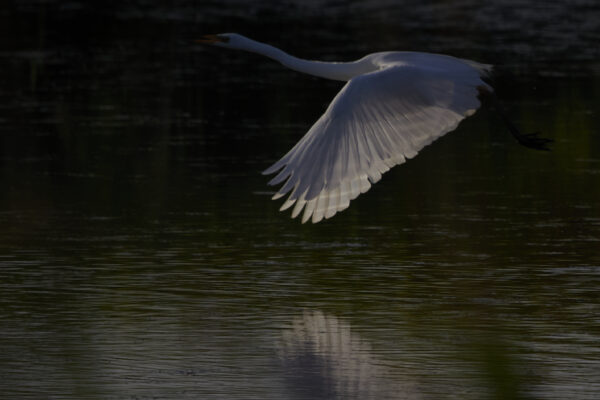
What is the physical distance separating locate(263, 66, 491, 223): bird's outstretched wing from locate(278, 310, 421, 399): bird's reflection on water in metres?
0.71

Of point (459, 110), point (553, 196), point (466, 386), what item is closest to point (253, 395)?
point (466, 386)

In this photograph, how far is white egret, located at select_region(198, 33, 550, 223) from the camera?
22.9 feet

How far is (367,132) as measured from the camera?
7500 mm

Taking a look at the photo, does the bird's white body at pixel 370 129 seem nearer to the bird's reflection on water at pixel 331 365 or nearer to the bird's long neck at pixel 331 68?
the bird's reflection on water at pixel 331 365

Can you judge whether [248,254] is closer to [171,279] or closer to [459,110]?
[171,279]

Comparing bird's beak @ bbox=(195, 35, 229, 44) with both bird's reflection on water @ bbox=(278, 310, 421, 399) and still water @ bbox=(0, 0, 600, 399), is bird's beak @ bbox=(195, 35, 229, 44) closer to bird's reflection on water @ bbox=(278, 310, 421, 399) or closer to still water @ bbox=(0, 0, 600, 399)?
still water @ bbox=(0, 0, 600, 399)

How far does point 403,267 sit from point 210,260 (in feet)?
4.48

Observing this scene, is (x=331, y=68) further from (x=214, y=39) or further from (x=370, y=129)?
(x=370, y=129)

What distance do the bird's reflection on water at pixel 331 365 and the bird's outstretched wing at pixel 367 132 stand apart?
715mm

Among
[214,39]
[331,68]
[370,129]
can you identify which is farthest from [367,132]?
[214,39]

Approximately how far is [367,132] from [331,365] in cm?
120

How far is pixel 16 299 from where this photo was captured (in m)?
9.08

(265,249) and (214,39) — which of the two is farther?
(214,39)

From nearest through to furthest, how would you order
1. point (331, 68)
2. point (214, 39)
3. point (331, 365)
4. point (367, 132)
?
point (331, 365) → point (367, 132) → point (331, 68) → point (214, 39)
